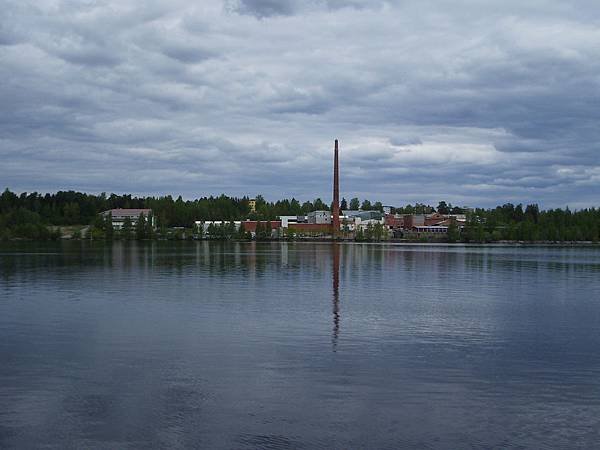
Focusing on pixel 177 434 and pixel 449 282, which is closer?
pixel 177 434

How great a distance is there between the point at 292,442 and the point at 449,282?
37.0 m

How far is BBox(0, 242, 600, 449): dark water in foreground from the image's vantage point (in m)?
14.0

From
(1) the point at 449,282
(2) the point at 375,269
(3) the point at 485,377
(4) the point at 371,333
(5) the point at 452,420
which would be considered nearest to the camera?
(5) the point at 452,420

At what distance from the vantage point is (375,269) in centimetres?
6319

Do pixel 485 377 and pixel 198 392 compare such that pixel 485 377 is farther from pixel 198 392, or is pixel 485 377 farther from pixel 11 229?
pixel 11 229

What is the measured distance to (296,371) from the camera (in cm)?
1917

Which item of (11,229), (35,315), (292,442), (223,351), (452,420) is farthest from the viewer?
(11,229)

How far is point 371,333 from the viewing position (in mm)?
25609

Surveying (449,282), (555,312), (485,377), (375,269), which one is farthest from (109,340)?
(375,269)

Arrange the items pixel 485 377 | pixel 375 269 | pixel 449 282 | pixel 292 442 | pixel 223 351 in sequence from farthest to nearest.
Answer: pixel 375 269 < pixel 449 282 < pixel 223 351 < pixel 485 377 < pixel 292 442

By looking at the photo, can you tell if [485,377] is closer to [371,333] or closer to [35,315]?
[371,333]

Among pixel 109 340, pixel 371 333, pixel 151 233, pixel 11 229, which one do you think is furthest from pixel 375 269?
pixel 11 229

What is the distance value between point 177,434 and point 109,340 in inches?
426

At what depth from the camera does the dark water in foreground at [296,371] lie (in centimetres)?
1398
